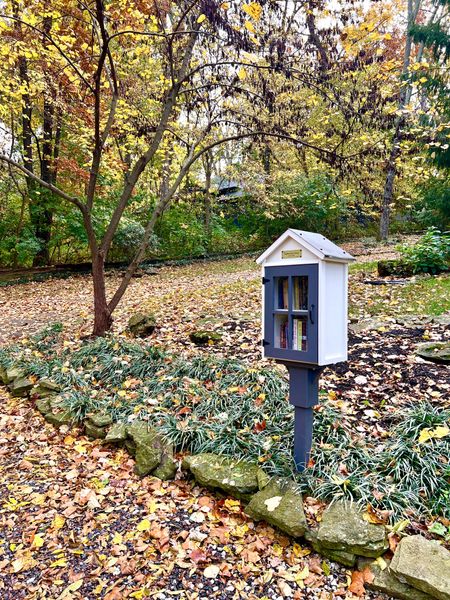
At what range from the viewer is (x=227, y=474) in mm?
2420

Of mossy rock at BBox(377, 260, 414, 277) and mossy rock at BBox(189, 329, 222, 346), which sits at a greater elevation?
mossy rock at BBox(377, 260, 414, 277)

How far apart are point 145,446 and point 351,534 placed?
1499mm

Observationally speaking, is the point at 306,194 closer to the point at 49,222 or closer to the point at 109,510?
the point at 49,222

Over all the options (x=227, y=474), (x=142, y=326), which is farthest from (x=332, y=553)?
(x=142, y=326)

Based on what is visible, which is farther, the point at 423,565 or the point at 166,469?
the point at 166,469

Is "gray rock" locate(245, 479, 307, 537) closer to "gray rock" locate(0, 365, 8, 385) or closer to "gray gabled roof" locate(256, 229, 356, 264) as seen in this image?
"gray gabled roof" locate(256, 229, 356, 264)

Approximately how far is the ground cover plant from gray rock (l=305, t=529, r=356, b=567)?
25cm

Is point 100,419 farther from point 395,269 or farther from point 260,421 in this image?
point 395,269

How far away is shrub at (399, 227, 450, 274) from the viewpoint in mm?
6555

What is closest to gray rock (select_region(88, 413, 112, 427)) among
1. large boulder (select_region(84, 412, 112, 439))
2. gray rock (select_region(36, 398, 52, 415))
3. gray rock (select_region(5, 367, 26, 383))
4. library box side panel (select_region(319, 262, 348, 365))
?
large boulder (select_region(84, 412, 112, 439))

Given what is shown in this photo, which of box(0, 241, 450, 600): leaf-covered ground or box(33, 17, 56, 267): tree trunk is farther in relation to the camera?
box(33, 17, 56, 267): tree trunk

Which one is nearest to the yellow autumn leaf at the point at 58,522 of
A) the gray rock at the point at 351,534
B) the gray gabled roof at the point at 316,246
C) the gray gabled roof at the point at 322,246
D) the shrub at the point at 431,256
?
the gray rock at the point at 351,534

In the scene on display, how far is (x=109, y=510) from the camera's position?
2387mm

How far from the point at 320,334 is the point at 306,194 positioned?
12256 millimetres
